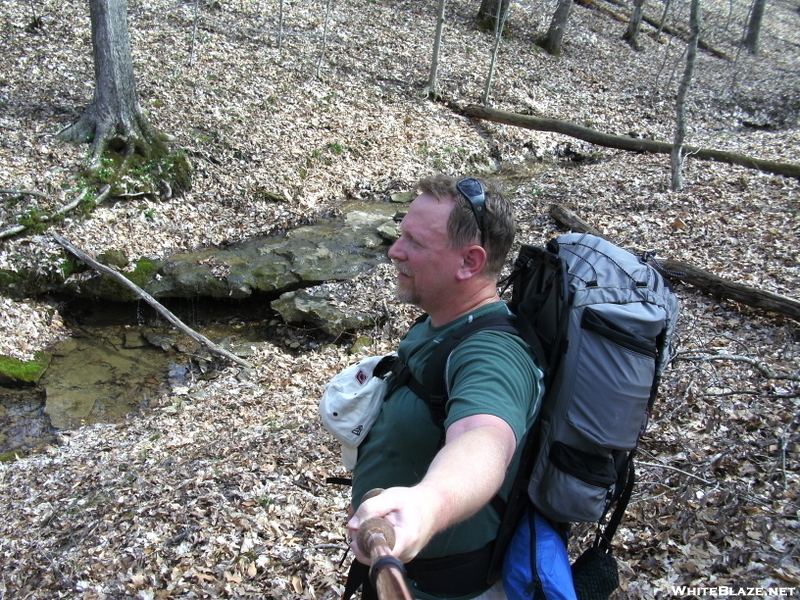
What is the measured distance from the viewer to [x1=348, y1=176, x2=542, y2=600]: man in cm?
142

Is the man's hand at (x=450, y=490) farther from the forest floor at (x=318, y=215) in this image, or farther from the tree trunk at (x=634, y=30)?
the tree trunk at (x=634, y=30)

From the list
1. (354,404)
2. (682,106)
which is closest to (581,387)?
(354,404)

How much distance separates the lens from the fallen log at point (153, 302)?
7.23m

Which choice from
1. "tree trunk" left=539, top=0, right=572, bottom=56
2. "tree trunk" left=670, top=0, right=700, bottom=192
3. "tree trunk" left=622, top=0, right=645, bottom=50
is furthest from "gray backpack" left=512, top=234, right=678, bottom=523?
"tree trunk" left=622, top=0, right=645, bottom=50

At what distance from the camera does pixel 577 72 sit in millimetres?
17609

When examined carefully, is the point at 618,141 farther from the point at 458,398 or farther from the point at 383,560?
the point at 383,560

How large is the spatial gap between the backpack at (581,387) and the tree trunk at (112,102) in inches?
376

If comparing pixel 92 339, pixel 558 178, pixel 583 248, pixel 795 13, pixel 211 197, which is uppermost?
pixel 795 13

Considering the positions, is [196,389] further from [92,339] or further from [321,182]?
[321,182]

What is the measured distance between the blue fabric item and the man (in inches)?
3.6

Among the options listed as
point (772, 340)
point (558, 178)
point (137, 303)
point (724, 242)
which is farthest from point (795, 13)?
point (137, 303)

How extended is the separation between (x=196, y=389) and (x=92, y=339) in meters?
2.05

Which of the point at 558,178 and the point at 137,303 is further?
the point at 558,178

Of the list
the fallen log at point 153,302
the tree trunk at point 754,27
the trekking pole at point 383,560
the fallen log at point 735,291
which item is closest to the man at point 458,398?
the trekking pole at point 383,560
